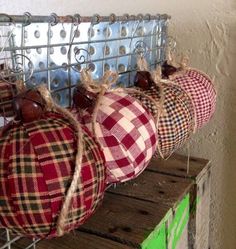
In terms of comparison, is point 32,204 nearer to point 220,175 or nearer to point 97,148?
point 97,148

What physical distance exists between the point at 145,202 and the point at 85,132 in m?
0.25

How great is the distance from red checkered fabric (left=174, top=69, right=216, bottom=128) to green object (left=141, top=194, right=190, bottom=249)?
0.14m

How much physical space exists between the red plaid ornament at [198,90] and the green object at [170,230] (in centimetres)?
14

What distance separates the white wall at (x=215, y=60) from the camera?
2.43 ft

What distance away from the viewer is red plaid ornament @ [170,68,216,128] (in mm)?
540

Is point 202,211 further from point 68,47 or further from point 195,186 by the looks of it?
point 68,47

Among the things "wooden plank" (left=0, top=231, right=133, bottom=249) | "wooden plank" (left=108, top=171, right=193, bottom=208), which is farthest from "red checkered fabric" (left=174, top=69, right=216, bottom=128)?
"wooden plank" (left=0, top=231, right=133, bottom=249)

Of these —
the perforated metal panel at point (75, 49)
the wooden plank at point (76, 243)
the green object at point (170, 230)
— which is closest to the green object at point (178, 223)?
the green object at point (170, 230)

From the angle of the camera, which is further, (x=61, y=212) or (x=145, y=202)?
(x=145, y=202)

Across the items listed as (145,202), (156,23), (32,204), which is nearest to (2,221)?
(32,204)

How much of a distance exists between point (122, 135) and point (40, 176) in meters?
0.12

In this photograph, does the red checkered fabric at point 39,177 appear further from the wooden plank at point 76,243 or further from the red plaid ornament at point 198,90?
the red plaid ornament at point 198,90

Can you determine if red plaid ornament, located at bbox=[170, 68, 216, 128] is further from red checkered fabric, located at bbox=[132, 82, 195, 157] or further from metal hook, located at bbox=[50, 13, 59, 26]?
metal hook, located at bbox=[50, 13, 59, 26]

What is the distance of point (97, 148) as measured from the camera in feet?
1.07
